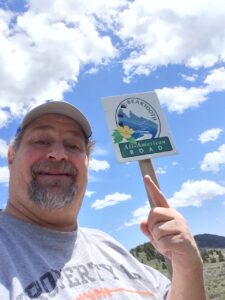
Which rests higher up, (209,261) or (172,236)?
(209,261)

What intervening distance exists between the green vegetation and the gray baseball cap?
5019mm

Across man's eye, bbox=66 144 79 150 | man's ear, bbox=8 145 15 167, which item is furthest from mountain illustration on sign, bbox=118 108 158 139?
A: man's ear, bbox=8 145 15 167

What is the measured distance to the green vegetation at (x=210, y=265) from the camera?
7078 millimetres

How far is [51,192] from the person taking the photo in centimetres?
219

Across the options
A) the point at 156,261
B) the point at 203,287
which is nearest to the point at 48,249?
the point at 203,287

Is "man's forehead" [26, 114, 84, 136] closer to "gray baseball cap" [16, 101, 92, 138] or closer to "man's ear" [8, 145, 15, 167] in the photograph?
"gray baseball cap" [16, 101, 92, 138]

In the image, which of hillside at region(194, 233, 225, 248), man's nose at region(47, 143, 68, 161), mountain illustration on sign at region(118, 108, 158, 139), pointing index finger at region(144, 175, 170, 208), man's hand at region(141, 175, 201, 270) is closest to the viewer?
man's hand at region(141, 175, 201, 270)

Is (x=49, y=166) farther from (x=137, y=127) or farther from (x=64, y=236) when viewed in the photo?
(x=137, y=127)

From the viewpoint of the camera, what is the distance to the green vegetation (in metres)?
7.08

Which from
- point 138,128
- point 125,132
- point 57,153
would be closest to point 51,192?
point 57,153

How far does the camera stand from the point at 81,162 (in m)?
2.37

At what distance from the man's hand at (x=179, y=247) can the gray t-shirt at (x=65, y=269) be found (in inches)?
10.0

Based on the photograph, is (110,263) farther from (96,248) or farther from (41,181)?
→ (41,181)

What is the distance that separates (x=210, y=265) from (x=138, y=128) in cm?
655
